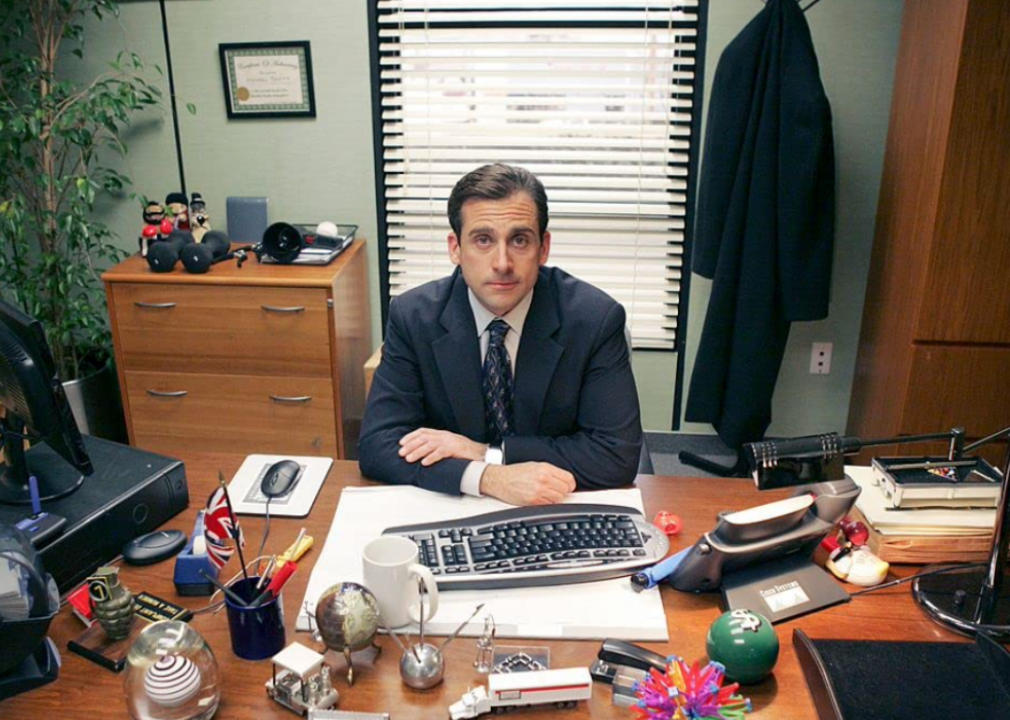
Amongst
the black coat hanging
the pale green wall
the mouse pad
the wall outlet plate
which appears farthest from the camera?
the wall outlet plate

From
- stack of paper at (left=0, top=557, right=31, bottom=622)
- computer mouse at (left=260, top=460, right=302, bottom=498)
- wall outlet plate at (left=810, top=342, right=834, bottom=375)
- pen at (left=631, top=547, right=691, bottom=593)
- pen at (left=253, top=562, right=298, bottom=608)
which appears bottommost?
wall outlet plate at (left=810, top=342, right=834, bottom=375)

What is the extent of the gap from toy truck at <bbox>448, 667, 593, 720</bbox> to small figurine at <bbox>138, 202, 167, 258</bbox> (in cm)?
244

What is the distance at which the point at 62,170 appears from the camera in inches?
129

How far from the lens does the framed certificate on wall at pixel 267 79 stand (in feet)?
10.4

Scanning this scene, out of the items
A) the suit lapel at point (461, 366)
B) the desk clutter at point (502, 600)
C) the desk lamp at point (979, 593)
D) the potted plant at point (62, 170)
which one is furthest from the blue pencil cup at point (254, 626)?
the potted plant at point (62, 170)

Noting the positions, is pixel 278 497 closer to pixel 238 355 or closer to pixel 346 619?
pixel 346 619

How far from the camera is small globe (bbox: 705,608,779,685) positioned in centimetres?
112

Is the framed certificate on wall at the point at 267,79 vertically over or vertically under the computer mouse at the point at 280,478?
over

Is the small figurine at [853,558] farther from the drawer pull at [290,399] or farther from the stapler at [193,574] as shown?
the drawer pull at [290,399]

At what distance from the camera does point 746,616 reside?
1.16m

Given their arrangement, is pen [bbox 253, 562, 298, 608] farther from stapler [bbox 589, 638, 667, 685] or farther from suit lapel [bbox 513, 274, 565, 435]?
suit lapel [bbox 513, 274, 565, 435]

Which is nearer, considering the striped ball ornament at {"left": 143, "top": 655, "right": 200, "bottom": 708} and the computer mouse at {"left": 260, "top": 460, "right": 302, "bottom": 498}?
the striped ball ornament at {"left": 143, "top": 655, "right": 200, "bottom": 708}

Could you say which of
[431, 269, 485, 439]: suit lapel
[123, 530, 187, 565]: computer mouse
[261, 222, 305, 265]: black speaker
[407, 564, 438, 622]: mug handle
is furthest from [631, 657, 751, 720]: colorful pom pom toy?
[261, 222, 305, 265]: black speaker

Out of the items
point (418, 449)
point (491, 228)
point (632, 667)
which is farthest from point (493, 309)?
point (632, 667)
